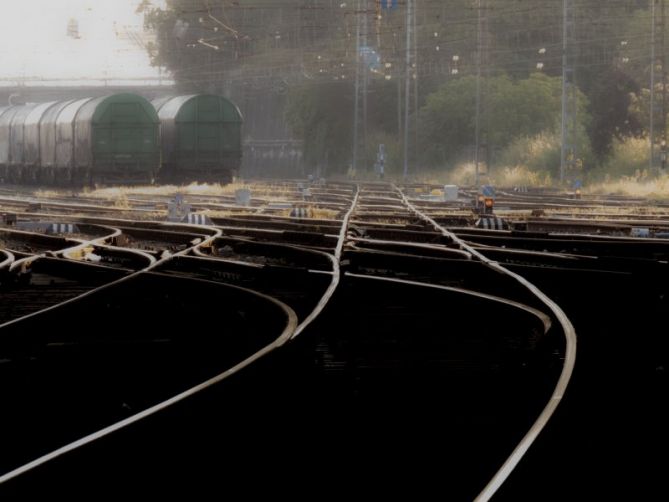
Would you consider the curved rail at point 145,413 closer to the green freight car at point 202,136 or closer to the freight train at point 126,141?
the freight train at point 126,141

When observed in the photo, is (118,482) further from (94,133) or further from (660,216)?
(94,133)

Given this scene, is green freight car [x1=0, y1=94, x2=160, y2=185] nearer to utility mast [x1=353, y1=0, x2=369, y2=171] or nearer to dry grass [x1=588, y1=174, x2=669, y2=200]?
dry grass [x1=588, y1=174, x2=669, y2=200]

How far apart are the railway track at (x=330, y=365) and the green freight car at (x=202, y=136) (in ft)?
104

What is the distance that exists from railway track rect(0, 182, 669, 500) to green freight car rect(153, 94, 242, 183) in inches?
1252

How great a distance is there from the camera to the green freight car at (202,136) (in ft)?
165

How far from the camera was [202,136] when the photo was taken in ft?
165

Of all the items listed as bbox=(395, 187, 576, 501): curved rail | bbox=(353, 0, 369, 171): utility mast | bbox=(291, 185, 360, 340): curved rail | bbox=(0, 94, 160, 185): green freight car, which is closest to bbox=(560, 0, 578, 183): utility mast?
bbox=(353, 0, 369, 171): utility mast

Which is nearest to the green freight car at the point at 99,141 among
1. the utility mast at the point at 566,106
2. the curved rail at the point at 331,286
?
the utility mast at the point at 566,106

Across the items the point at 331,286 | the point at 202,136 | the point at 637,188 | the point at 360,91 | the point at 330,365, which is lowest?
the point at 330,365

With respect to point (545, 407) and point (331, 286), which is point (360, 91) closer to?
point (331, 286)

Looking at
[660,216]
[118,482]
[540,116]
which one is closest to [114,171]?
[660,216]

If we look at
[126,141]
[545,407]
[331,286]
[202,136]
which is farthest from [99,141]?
[545,407]

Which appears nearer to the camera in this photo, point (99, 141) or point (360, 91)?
point (99, 141)

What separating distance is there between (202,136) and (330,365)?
1656 inches
